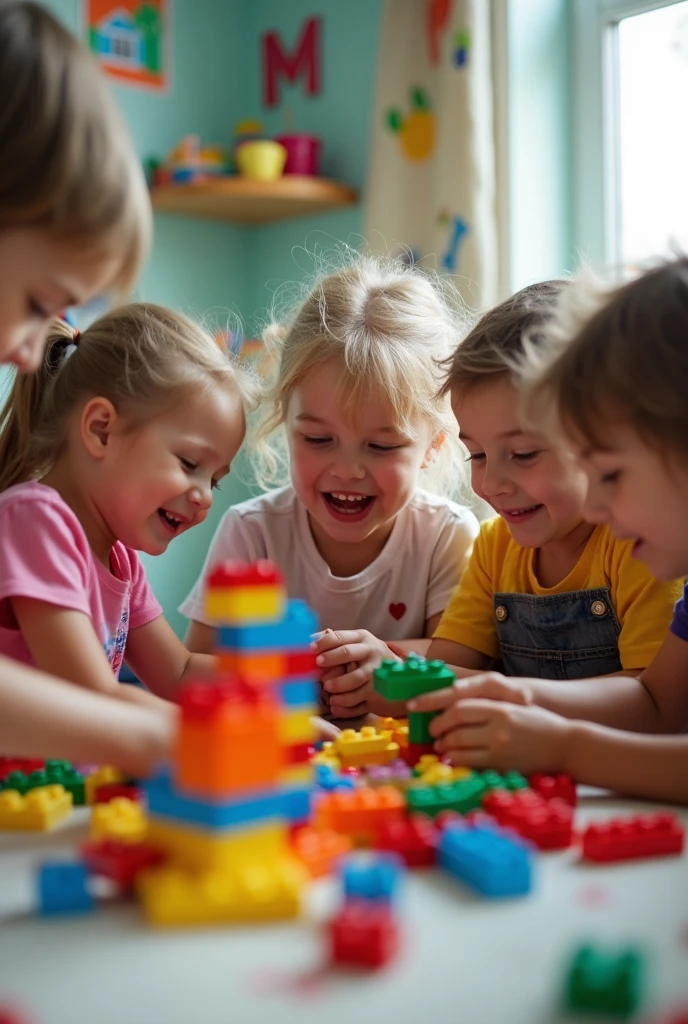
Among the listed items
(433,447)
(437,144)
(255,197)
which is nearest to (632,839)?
(433,447)

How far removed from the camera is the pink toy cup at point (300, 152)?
2.75 metres

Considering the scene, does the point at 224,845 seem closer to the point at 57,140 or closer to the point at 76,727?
the point at 76,727

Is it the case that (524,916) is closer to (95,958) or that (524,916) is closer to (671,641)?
(95,958)

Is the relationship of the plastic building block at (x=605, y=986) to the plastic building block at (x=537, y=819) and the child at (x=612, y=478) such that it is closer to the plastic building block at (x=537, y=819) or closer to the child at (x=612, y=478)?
the plastic building block at (x=537, y=819)

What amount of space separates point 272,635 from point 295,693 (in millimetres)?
44

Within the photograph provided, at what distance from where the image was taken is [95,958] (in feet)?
1.87

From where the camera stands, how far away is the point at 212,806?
596mm

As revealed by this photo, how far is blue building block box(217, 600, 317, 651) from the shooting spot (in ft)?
2.17

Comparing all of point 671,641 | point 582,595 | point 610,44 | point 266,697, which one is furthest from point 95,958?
point 610,44

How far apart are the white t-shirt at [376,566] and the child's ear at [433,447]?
93 mm

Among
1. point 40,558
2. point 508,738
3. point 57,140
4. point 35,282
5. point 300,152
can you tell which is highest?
point 300,152

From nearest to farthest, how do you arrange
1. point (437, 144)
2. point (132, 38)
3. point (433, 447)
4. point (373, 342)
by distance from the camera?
point (373, 342) → point (433, 447) → point (437, 144) → point (132, 38)

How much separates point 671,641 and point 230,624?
0.62m

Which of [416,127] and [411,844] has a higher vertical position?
[416,127]
